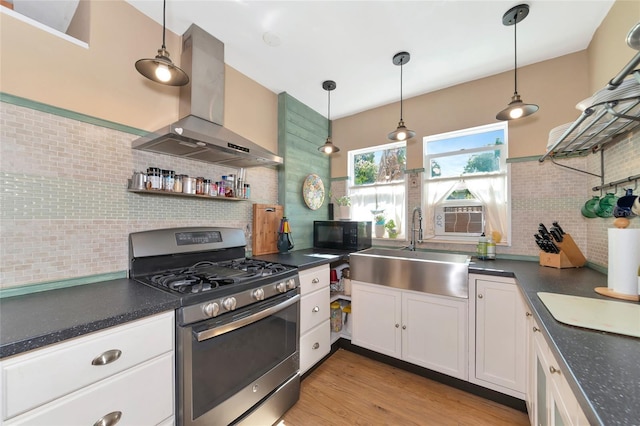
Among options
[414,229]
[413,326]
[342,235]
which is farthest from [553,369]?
[342,235]

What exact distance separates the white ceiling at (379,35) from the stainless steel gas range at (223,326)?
148 cm

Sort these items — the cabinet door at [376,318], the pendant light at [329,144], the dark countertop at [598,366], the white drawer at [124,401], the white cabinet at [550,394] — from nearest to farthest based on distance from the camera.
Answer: the dark countertop at [598,366] < the white cabinet at [550,394] < the white drawer at [124,401] < the cabinet door at [376,318] < the pendant light at [329,144]

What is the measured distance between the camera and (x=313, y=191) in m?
3.03

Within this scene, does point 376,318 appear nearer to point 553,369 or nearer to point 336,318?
point 336,318

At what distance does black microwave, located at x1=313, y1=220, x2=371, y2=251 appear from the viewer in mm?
2668

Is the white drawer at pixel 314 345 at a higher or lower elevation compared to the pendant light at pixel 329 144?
lower

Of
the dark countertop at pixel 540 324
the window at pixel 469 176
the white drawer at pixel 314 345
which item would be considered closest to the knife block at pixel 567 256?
the dark countertop at pixel 540 324

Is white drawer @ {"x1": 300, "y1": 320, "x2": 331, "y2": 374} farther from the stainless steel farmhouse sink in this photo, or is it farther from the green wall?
the green wall

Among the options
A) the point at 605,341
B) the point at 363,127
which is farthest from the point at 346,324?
the point at 363,127

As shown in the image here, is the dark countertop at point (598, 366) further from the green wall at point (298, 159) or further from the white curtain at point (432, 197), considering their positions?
the green wall at point (298, 159)

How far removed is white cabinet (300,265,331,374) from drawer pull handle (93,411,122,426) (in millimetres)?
1158

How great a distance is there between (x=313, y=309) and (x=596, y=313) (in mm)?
1645

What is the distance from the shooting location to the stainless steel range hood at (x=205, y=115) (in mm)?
1570

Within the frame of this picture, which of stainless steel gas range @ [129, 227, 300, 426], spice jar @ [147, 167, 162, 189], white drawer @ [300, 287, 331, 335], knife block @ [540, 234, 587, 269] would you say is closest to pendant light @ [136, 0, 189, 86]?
spice jar @ [147, 167, 162, 189]
